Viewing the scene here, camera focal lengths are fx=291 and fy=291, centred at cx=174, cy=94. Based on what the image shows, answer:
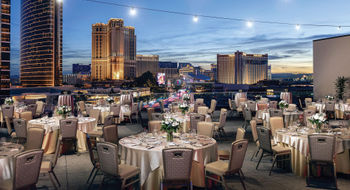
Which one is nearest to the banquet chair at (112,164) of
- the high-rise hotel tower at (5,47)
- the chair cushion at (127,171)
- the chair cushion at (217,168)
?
the chair cushion at (127,171)

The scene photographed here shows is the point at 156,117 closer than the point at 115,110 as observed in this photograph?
Yes

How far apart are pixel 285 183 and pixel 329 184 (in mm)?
731

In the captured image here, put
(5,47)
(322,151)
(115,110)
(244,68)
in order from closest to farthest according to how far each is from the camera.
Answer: (322,151) < (115,110) < (5,47) < (244,68)

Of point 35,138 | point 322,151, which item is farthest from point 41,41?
point 322,151

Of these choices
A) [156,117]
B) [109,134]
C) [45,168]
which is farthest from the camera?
Result: [156,117]

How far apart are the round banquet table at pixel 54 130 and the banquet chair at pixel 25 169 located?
3.11 m

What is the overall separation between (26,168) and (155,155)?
1641 mm

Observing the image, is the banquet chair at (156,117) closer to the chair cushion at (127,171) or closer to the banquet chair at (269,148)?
the banquet chair at (269,148)

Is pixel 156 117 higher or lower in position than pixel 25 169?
higher

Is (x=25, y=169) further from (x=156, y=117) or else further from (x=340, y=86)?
(x=340, y=86)

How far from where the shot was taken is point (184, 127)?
8.03m

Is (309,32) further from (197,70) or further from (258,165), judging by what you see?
(197,70)

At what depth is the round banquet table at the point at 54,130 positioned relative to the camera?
6876mm

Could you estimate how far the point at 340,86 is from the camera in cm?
1529
